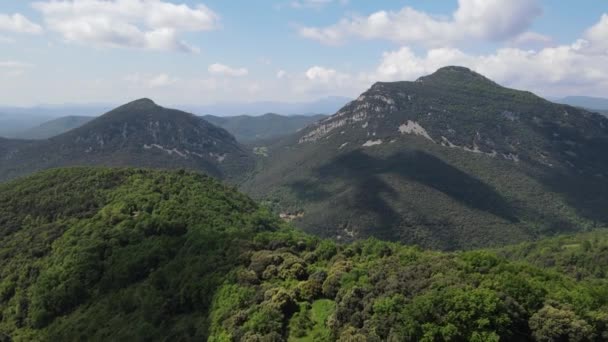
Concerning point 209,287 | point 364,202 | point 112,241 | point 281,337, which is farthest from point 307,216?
point 281,337

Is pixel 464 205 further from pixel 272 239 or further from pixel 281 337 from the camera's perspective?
pixel 281 337

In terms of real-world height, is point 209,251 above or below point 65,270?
above

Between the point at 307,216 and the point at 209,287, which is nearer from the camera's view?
the point at 209,287

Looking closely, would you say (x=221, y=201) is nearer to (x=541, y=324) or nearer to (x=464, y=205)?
(x=541, y=324)

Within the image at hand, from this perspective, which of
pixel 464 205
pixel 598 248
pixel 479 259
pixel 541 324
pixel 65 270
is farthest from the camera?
pixel 464 205

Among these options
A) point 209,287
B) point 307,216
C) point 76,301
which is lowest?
point 307,216

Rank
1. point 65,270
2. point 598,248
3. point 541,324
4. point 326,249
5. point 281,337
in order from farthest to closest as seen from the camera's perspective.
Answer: point 598,248 → point 65,270 → point 326,249 → point 281,337 → point 541,324
